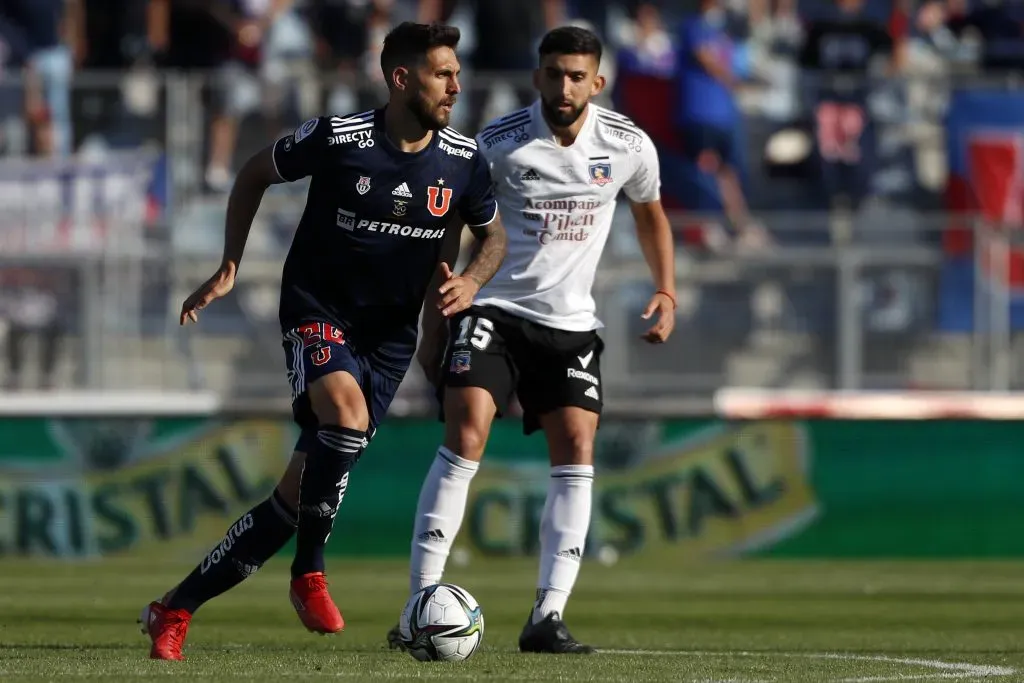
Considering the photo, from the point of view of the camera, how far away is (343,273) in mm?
7105

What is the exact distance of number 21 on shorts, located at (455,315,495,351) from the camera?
303 inches

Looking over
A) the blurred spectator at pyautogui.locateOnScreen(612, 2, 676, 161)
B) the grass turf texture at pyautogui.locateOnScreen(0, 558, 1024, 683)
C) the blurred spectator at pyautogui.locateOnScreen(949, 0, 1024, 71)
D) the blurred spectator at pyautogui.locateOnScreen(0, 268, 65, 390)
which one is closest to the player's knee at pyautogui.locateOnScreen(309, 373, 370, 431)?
the grass turf texture at pyautogui.locateOnScreen(0, 558, 1024, 683)

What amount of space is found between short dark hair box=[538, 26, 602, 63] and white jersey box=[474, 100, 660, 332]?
377 millimetres

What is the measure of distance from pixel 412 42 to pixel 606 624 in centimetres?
373

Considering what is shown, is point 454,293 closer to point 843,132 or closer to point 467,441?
point 467,441

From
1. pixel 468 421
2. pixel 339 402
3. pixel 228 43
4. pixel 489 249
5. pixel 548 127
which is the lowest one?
pixel 468 421

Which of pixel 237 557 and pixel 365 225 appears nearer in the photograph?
pixel 237 557

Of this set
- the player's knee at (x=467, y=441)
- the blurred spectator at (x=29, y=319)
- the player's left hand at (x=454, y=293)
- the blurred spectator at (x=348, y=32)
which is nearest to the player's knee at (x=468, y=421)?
the player's knee at (x=467, y=441)

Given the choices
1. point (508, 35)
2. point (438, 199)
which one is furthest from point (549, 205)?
point (508, 35)

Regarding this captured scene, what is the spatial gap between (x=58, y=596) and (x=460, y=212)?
15.9 feet

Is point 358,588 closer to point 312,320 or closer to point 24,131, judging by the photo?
point 312,320

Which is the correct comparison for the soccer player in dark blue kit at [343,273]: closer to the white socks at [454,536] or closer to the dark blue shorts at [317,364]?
the dark blue shorts at [317,364]

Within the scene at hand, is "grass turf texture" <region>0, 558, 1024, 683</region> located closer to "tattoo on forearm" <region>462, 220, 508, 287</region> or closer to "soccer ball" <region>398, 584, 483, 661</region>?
"soccer ball" <region>398, 584, 483, 661</region>

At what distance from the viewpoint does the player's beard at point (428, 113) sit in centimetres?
701
